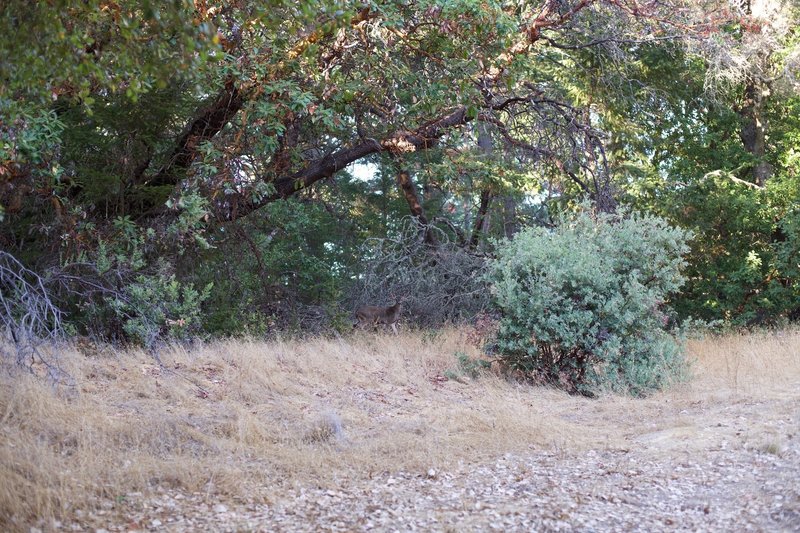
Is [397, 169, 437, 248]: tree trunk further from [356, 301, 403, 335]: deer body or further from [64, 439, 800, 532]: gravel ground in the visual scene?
[64, 439, 800, 532]: gravel ground

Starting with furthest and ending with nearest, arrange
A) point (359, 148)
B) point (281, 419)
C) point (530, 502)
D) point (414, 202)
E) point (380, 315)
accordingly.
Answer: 1. point (414, 202)
2. point (380, 315)
3. point (359, 148)
4. point (281, 419)
5. point (530, 502)

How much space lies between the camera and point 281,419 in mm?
8320

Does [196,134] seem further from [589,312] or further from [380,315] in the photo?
[589,312]

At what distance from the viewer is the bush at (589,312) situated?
10867 millimetres

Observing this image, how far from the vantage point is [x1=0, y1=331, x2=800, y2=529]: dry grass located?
20.0ft

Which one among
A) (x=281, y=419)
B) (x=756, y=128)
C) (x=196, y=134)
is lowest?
(x=281, y=419)

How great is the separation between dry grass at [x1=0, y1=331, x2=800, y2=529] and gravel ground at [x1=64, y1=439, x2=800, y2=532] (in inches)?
10.2

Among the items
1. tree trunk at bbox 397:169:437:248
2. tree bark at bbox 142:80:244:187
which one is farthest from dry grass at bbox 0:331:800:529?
tree trunk at bbox 397:169:437:248

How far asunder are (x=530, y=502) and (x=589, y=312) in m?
5.39

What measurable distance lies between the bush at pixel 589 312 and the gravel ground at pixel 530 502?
3.99m

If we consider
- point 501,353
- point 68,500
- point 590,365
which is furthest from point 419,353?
point 68,500

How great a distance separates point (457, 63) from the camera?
11.3 metres

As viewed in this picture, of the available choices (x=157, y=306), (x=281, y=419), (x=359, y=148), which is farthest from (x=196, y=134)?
(x=281, y=419)

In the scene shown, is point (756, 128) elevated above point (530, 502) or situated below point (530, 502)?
above
